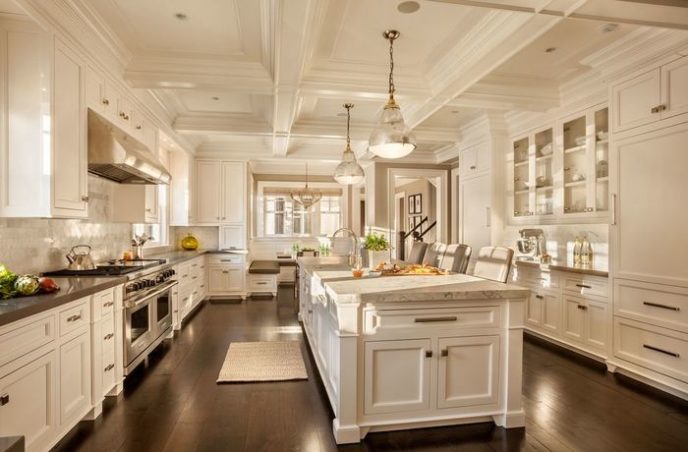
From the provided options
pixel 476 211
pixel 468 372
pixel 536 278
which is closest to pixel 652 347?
pixel 536 278

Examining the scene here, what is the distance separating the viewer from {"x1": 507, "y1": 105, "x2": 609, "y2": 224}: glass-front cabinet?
12.3 feet

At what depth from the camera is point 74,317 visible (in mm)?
2246

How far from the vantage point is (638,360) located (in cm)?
306

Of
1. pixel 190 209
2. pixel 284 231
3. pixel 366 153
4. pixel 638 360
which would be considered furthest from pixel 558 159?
pixel 284 231

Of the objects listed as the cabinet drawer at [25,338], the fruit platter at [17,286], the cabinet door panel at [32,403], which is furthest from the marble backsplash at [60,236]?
the cabinet door panel at [32,403]

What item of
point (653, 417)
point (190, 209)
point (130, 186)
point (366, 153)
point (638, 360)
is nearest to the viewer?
point (653, 417)

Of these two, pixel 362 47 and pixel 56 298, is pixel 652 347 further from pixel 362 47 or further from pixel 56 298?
pixel 56 298

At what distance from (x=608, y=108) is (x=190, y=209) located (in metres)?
5.58

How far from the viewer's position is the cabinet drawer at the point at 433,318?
7.19 feet

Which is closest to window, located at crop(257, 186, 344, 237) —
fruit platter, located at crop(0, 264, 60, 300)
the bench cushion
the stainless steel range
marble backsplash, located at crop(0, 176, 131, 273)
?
the bench cushion

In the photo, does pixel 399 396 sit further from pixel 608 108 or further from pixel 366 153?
pixel 366 153

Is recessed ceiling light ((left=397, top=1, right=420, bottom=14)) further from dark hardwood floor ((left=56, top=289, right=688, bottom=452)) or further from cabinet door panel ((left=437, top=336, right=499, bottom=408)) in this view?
dark hardwood floor ((left=56, top=289, right=688, bottom=452))

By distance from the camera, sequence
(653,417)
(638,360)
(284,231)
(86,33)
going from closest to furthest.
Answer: (653,417)
(86,33)
(638,360)
(284,231)

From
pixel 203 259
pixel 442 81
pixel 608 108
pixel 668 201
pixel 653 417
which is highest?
pixel 442 81
